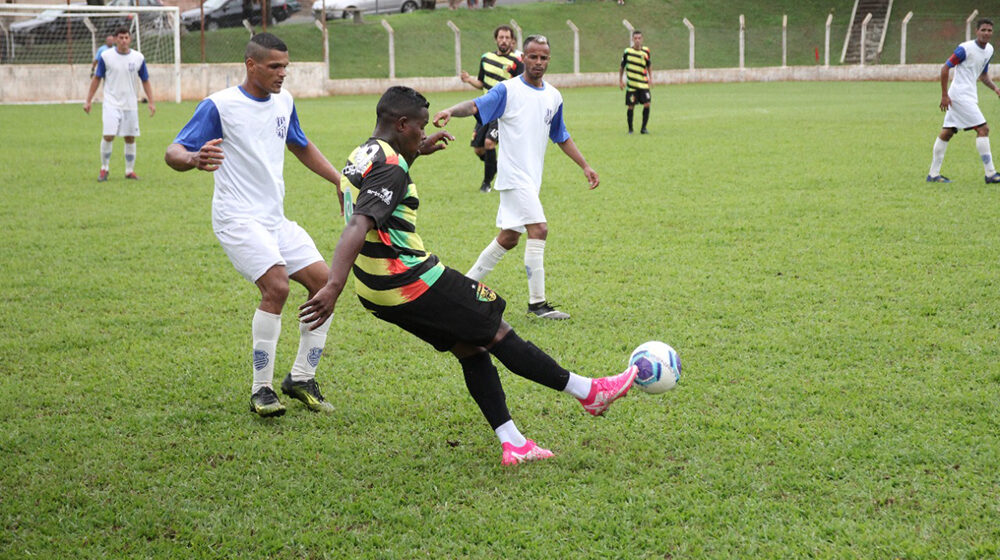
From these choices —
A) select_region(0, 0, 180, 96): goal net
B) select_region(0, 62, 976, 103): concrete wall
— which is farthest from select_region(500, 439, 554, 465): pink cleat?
select_region(0, 62, 976, 103): concrete wall

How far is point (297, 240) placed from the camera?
5055 millimetres

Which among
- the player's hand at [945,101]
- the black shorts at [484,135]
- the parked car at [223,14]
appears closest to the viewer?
the black shorts at [484,135]

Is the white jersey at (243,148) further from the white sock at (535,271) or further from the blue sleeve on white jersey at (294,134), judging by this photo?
the white sock at (535,271)

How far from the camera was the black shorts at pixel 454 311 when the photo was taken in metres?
3.99

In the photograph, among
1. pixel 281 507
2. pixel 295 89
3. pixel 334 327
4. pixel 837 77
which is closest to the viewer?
pixel 281 507

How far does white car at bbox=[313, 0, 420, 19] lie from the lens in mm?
42719

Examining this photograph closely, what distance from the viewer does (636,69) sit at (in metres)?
19.6

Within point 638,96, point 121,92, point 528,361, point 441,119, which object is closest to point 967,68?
point 638,96

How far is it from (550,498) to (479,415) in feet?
3.54

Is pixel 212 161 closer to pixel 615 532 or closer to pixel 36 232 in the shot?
pixel 615 532

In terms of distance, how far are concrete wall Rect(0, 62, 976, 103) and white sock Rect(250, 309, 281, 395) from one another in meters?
27.4

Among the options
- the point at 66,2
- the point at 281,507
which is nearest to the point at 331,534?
the point at 281,507

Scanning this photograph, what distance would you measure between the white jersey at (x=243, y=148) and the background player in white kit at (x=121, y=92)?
975 centimetres

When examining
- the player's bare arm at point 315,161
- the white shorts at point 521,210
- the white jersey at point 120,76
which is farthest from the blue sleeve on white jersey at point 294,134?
the white jersey at point 120,76
